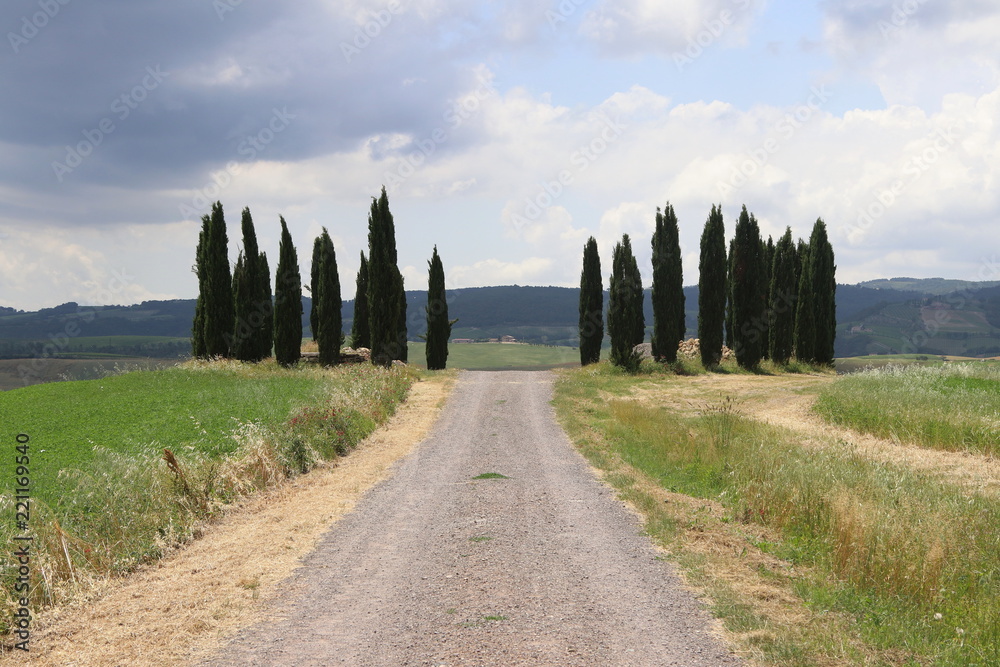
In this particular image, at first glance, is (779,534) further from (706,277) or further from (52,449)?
(706,277)

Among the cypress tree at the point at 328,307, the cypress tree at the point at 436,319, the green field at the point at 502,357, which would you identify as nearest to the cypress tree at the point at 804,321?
the cypress tree at the point at 436,319

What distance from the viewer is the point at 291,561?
9.03 metres

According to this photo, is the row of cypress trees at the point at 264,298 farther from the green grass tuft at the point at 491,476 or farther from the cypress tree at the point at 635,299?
the green grass tuft at the point at 491,476

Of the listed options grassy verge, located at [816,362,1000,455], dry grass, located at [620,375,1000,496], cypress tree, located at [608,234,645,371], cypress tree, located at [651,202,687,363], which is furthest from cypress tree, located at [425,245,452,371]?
grassy verge, located at [816,362,1000,455]

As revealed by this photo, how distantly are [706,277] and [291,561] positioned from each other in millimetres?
38766

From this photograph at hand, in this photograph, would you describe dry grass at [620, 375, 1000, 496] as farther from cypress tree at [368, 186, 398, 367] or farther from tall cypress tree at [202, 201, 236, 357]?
tall cypress tree at [202, 201, 236, 357]

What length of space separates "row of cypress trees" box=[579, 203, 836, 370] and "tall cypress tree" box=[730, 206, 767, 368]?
0.21 feet

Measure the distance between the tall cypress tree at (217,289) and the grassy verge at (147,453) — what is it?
1336 cm

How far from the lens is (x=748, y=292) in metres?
44.0

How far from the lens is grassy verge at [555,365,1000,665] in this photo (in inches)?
252

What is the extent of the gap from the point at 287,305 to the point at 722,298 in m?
28.7

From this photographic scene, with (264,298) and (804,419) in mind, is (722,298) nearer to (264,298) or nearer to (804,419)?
(804,419)

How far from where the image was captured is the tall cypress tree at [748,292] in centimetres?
4303

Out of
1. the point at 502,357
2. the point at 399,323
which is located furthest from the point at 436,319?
the point at 502,357
